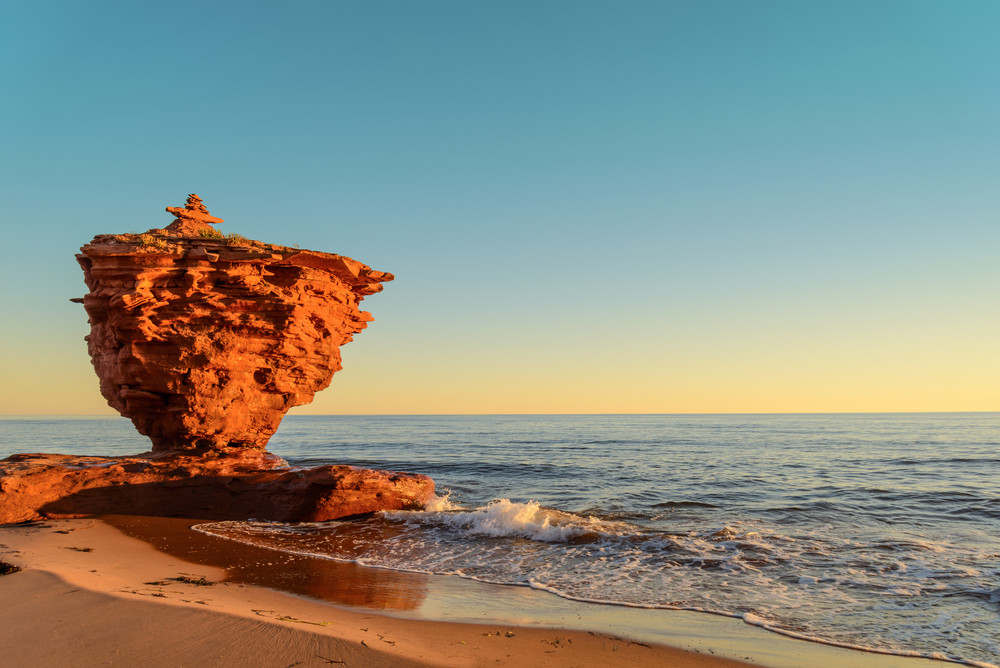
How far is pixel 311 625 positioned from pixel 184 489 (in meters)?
9.47

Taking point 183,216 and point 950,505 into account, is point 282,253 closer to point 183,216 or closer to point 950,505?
point 183,216

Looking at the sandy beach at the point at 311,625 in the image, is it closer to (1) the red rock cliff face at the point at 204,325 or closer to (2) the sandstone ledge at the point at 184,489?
(2) the sandstone ledge at the point at 184,489

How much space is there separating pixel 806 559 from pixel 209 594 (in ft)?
31.8

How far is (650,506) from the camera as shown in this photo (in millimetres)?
15078

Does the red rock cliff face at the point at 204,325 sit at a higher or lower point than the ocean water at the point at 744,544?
higher

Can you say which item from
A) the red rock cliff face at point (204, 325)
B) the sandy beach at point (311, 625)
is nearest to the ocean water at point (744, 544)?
the sandy beach at point (311, 625)

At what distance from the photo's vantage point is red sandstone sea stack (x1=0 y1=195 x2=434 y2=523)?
498 inches

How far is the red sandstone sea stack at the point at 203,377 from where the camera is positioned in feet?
41.5

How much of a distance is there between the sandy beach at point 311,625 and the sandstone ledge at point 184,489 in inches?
162

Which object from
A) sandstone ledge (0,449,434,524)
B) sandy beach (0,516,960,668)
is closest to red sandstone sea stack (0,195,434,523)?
sandstone ledge (0,449,434,524)

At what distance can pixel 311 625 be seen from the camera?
211 inches

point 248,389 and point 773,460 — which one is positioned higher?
point 248,389

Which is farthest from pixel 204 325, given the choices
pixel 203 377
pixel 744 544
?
pixel 744 544

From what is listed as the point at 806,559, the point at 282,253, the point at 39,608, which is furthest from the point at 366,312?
the point at 806,559
